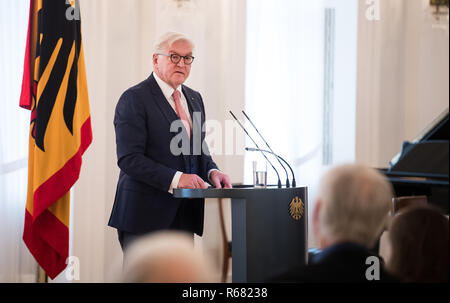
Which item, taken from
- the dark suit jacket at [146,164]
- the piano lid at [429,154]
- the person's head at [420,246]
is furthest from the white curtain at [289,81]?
the person's head at [420,246]

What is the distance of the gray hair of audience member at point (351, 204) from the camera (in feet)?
5.46

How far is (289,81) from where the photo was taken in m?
6.43

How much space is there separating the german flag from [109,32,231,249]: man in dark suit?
0.94 meters

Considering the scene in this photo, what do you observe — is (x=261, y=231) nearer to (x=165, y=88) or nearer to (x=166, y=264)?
(x=165, y=88)

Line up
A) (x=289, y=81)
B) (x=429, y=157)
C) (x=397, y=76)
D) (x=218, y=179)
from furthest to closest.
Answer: (x=397, y=76) → (x=289, y=81) → (x=218, y=179) → (x=429, y=157)

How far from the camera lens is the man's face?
141 inches

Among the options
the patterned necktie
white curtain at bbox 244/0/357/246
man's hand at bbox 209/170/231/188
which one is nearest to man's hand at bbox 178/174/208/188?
man's hand at bbox 209/170/231/188

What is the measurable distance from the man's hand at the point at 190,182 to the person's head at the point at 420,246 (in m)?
1.44

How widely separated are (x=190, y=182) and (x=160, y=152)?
36 centimetres

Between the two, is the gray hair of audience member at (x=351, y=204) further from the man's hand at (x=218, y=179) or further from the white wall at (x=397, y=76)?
the white wall at (x=397, y=76)

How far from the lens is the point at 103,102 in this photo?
5.45 metres

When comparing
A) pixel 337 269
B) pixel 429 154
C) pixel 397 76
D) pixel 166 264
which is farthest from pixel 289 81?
pixel 166 264

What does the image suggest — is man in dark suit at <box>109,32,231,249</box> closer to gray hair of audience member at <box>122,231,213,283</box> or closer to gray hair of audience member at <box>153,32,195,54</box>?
gray hair of audience member at <box>153,32,195,54</box>
